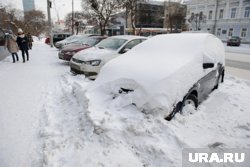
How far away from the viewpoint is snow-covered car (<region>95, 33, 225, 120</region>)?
3.61 m

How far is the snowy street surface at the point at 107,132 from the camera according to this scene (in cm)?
298

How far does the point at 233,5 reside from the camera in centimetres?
4353

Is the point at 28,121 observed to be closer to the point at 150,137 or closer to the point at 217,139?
the point at 150,137

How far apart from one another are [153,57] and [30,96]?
11.0 feet

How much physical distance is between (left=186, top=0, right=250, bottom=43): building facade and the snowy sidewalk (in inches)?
1669

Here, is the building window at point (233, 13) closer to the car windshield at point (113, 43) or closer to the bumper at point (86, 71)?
the car windshield at point (113, 43)

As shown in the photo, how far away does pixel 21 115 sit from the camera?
4.46 m

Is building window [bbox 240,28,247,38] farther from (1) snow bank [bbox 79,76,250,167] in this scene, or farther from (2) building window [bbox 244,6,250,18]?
(1) snow bank [bbox 79,76,250,167]

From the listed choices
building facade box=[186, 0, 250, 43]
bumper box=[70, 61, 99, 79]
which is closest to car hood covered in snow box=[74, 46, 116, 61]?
bumper box=[70, 61, 99, 79]

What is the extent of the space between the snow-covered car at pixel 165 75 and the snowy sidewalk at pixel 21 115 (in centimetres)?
157

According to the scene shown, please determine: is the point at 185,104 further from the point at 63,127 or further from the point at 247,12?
the point at 247,12

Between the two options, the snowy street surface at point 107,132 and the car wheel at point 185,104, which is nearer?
the snowy street surface at point 107,132

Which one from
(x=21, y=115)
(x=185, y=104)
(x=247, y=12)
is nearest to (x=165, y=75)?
(x=185, y=104)

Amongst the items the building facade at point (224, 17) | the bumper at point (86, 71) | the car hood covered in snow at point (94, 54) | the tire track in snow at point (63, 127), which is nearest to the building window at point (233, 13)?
the building facade at point (224, 17)
